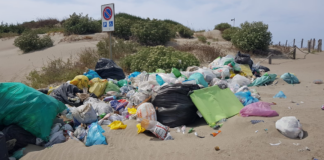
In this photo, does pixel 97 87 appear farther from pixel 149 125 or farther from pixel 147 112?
pixel 149 125

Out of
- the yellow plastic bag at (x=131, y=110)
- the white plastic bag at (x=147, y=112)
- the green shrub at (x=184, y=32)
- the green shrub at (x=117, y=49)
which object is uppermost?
the green shrub at (x=184, y=32)

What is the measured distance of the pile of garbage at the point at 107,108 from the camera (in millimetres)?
3092

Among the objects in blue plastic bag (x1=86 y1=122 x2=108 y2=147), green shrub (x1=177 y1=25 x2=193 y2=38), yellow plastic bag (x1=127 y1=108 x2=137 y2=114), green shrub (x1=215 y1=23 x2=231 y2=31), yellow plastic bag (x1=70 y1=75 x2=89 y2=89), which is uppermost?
green shrub (x1=215 y1=23 x2=231 y2=31)

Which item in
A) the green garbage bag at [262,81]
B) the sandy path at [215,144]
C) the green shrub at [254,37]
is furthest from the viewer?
the green shrub at [254,37]

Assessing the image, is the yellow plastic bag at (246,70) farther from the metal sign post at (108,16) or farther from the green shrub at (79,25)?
the green shrub at (79,25)

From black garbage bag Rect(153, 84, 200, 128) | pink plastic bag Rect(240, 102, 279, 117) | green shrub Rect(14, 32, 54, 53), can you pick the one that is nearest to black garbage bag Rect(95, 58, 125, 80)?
black garbage bag Rect(153, 84, 200, 128)

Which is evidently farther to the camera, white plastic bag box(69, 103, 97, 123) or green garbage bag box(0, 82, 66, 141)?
white plastic bag box(69, 103, 97, 123)

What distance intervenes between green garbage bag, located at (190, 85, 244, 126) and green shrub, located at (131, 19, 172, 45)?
31.3ft

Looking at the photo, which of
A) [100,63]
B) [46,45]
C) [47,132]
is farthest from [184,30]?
[47,132]

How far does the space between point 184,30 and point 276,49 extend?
7.63 m

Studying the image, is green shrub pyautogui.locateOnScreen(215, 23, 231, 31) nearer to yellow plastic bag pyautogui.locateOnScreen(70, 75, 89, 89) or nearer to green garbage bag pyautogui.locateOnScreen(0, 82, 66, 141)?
yellow plastic bag pyautogui.locateOnScreen(70, 75, 89, 89)

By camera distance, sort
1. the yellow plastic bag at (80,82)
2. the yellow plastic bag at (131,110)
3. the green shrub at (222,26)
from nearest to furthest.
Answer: the yellow plastic bag at (131,110) → the yellow plastic bag at (80,82) → the green shrub at (222,26)

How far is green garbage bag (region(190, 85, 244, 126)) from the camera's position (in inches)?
148

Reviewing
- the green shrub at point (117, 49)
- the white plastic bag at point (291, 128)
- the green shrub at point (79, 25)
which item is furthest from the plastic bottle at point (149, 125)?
the green shrub at point (79, 25)
